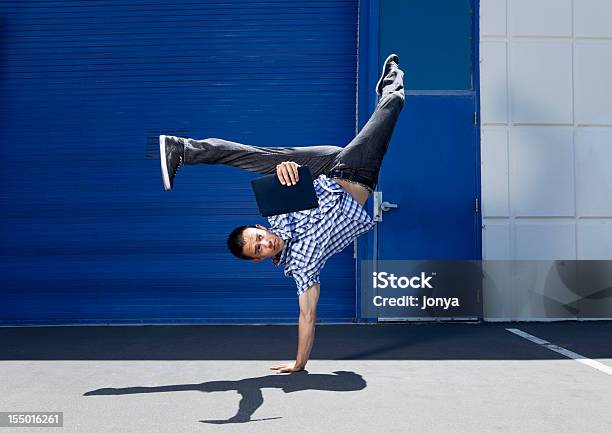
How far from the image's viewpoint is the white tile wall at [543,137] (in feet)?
25.7

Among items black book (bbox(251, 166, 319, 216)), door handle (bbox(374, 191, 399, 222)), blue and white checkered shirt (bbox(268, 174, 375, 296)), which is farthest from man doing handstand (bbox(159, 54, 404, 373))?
door handle (bbox(374, 191, 399, 222))

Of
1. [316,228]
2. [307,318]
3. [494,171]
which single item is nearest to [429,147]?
[494,171]

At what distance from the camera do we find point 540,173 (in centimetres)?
787

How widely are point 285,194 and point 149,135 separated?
4.25 meters

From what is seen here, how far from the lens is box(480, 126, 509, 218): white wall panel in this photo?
25.7 feet

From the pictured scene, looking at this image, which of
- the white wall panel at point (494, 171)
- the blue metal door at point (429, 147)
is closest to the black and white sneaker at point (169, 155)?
the blue metal door at point (429, 147)

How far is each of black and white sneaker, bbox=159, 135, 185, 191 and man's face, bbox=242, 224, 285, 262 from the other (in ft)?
2.25

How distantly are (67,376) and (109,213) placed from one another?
11.8 ft

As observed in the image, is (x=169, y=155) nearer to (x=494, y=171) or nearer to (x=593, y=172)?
(x=494, y=171)

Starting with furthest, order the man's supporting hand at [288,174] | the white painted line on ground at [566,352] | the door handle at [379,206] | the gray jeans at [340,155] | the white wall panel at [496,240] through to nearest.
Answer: the white wall panel at [496,240]
the door handle at [379,206]
the white painted line on ground at [566,352]
the gray jeans at [340,155]
the man's supporting hand at [288,174]

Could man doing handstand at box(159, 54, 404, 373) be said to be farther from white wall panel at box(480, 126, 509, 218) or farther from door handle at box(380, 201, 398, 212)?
white wall panel at box(480, 126, 509, 218)

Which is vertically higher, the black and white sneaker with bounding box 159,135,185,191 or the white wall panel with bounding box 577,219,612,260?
the black and white sneaker with bounding box 159,135,185,191

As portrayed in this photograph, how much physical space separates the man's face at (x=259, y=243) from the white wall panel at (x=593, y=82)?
5.24 meters

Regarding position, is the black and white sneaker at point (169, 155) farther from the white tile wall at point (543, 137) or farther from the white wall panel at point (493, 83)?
the white wall panel at point (493, 83)
